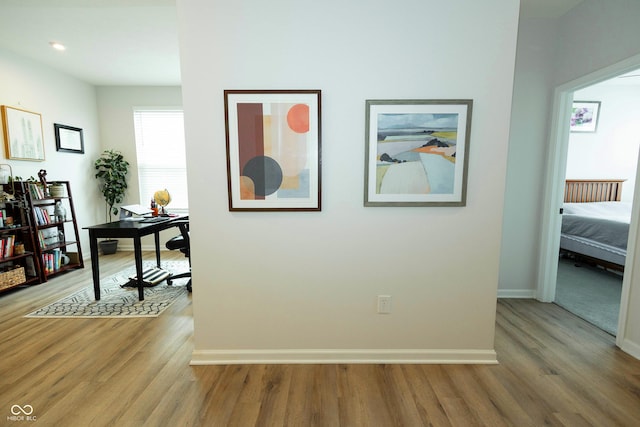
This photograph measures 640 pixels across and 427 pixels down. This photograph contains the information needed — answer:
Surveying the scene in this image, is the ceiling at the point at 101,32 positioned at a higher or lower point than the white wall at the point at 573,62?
higher

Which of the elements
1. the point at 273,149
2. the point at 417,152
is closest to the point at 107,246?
the point at 273,149

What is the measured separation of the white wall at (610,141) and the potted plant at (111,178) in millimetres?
7738

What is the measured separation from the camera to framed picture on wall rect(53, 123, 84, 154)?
4105 mm

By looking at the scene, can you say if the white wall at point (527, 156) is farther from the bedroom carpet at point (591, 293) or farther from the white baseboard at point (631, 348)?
the white baseboard at point (631, 348)

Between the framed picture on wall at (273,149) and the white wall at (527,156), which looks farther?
the white wall at (527,156)

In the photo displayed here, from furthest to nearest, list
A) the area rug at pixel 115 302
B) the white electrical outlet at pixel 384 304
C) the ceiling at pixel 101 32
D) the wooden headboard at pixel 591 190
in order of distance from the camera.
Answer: the wooden headboard at pixel 591 190 → the area rug at pixel 115 302 → the ceiling at pixel 101 32 → the white electrical outlet at pixel 384 304

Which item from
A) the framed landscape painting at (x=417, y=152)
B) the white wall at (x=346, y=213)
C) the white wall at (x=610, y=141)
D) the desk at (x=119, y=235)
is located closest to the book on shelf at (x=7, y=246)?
the desk at (x=119, y=235)

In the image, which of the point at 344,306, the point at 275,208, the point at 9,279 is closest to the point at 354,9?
the point at 275,208

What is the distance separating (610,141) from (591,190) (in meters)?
1.00

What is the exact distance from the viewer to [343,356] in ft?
6.59

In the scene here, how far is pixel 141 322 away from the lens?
102 inches

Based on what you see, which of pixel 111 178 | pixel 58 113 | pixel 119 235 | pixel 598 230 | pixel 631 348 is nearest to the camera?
pixel 631 348

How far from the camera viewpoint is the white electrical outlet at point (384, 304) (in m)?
1.98

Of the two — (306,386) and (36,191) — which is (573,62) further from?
(36,191)
